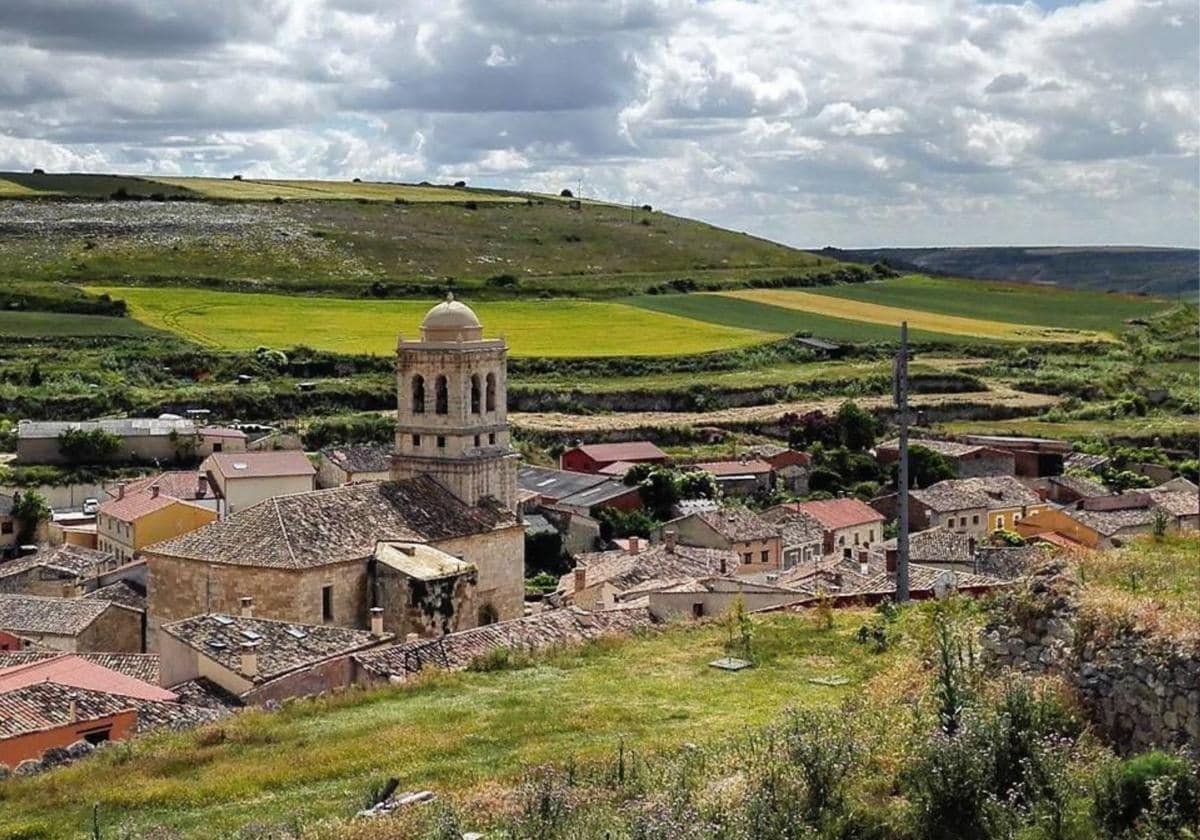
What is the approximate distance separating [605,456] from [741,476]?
6.96 meters

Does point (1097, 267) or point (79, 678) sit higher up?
point (1097, 267)

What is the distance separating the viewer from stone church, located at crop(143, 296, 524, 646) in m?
33.2

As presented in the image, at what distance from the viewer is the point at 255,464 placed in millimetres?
61125

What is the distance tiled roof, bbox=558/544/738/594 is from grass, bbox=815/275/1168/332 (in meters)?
74.0

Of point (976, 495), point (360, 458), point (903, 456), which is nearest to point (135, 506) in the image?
point (360, 458)

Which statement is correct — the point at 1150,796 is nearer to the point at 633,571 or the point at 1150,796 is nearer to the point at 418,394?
the point at 418,394

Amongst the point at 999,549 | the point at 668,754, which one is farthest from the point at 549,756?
the point at 999,549

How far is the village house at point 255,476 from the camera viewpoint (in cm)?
5850

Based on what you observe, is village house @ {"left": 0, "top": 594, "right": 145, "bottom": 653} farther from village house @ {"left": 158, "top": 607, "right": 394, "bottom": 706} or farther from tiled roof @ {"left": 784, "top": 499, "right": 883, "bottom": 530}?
tiled roof @ {"left": 784, "top": 499, "right": 883, "bottom": 530}

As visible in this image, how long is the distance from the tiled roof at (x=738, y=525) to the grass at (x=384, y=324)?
39.4m

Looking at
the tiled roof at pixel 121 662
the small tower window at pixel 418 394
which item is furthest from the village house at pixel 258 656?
the small tower window at pixel 418 394

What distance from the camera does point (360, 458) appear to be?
63.1 meters

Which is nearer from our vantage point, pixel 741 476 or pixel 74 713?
pixel 74 713

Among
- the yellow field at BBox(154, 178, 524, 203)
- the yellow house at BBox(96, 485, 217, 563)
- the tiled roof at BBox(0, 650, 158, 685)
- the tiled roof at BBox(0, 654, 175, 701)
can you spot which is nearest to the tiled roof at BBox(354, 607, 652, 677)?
the tiled roof at BBox(0, 654, 175, 701)
